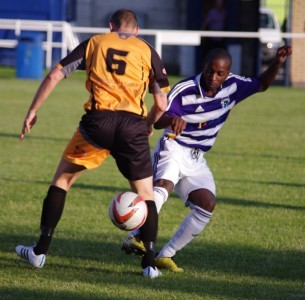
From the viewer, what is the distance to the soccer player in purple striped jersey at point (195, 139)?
7.44 metres

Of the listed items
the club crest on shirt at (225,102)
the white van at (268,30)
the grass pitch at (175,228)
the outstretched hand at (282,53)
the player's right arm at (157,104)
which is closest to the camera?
the grass pitch at (175,228)

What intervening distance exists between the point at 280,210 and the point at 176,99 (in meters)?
2.87

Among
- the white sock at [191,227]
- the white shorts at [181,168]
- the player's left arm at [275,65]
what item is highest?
the player's left arm at [275,65]

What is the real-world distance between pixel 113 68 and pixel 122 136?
0.46m

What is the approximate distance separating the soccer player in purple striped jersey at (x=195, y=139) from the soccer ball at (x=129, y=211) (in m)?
0.41

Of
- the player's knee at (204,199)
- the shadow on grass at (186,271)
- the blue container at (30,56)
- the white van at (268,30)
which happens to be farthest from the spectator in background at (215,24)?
the player's knee at (204,199)

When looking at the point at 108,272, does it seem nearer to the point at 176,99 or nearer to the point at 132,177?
the point at 132,177

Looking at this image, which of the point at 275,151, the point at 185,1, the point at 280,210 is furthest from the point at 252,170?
the point at 185,1

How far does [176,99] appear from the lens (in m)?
7.61

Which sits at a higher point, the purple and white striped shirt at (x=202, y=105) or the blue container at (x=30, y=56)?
the purple and white striped shirt at (x=202, y=105)

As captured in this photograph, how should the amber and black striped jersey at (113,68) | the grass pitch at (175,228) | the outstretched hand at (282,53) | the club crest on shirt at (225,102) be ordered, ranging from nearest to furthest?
the grass pitch at (175,228) → the amber and black striped jersey at (113,68) → the outstretched hand at (282,53) → the club crest on shirt at (225,102)

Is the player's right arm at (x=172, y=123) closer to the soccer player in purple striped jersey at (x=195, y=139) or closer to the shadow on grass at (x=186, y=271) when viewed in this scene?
the soccer player in purple striped jersey at (x=195, y=139)

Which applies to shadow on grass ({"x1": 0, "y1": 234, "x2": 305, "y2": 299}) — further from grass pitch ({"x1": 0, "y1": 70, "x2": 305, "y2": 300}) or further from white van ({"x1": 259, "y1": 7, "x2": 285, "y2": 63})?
white van ({"x1": 259, "y1": 7, "x2": 285, "y2": 63})

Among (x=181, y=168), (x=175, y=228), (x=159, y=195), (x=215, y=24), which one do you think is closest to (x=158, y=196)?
(x=159, y=195)
